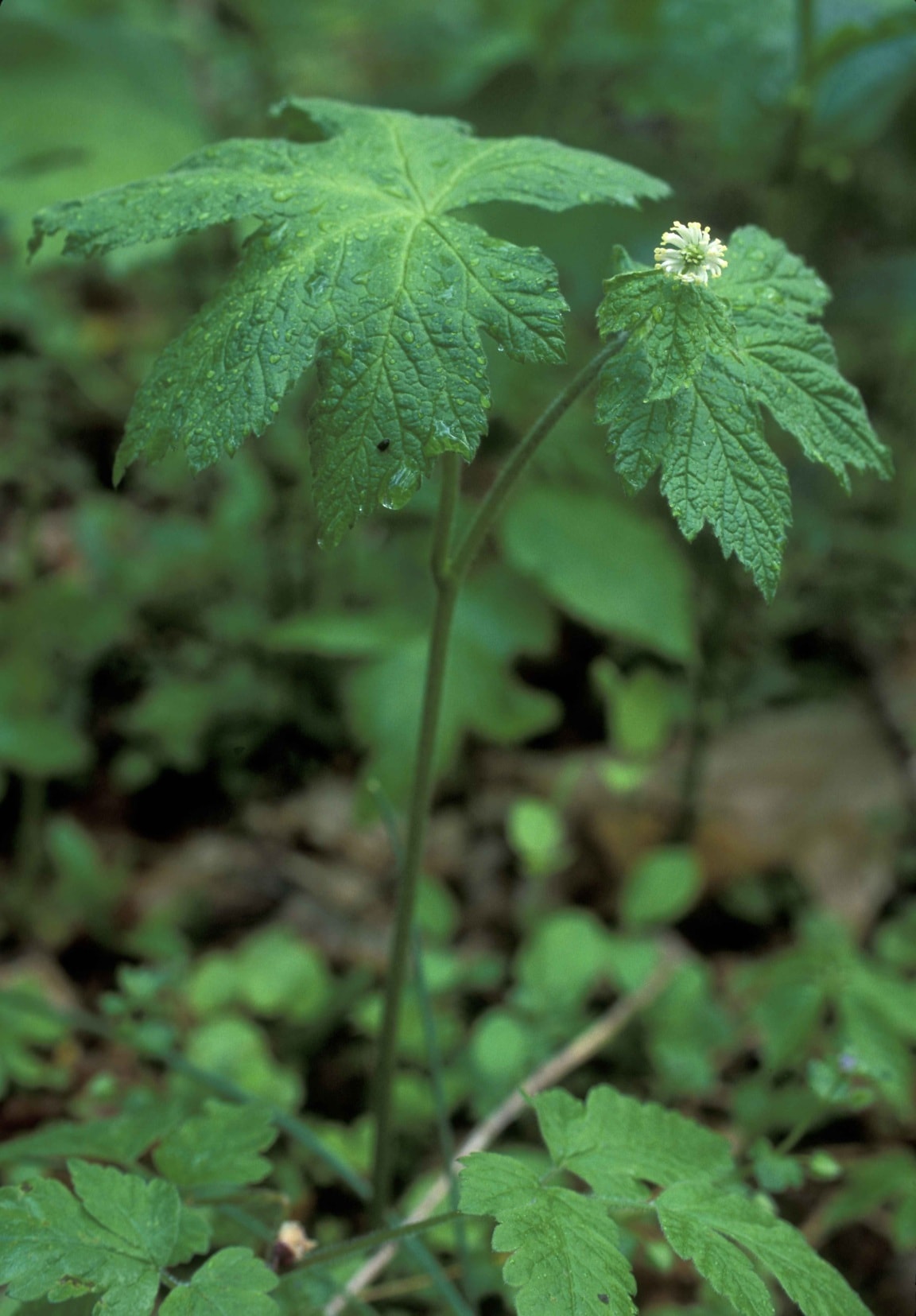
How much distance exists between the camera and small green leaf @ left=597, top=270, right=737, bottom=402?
0.90 meters

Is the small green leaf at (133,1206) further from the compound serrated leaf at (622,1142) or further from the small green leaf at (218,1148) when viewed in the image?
the compound serrated leaf at (622,1142)

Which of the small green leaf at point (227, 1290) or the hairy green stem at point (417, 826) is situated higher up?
the hairy green stem at point (417, 826)

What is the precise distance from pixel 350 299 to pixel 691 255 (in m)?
0.29

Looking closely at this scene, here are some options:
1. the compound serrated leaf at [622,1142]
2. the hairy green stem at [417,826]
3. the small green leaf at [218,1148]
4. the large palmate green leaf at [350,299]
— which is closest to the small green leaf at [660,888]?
the hairy green stem at [417,826]

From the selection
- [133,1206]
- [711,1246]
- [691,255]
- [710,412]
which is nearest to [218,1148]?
[133,1206]

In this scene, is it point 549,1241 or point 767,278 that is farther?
point 767,278

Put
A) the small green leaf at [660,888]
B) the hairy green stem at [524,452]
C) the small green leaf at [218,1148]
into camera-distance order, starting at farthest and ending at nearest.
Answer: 1. the small green leaf at [660,888]
2. the small green leaf at [218,1148]
3. the hairy green stem at [524,452]

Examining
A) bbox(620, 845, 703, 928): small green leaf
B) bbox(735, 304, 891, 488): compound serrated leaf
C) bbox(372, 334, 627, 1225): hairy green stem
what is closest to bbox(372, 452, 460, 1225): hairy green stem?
bbox(372, 334, 627, 1225): hairy green stem

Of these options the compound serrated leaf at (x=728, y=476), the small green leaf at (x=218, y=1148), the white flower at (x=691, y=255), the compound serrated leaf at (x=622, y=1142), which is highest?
the white flower at (x=691, y=255)

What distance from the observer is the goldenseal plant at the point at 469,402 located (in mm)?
901

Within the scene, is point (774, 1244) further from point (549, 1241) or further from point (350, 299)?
point (350, 299)

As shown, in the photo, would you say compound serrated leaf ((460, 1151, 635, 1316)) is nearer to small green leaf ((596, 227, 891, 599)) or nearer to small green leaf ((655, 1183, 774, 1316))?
small green leaf ((655, 1183, 774, 1316))

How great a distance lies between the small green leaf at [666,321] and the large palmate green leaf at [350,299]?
5 cm

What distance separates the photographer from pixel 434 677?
1.21 metres
